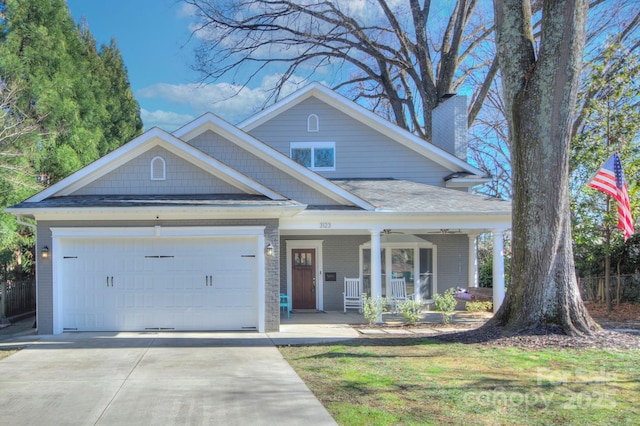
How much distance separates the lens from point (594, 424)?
5.11 metres

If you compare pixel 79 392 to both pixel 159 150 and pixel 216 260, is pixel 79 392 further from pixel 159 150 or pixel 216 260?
pixel 159 150

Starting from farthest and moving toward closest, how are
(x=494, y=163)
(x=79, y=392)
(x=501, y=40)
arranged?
(x=494, y=163)
(x=501, y=40)
(x=79, y=392)

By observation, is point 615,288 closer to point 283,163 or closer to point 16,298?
point 283,163

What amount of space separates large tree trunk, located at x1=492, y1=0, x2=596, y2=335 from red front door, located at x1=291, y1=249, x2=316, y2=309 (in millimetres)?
7433

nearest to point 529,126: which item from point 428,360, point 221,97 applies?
point 428,360

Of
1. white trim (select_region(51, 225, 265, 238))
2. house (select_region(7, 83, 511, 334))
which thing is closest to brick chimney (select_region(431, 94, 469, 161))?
house (select_region(7, 83, 511, 334))

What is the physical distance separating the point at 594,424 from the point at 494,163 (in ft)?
98.2

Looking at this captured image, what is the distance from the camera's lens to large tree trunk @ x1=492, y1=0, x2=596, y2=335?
933 cm

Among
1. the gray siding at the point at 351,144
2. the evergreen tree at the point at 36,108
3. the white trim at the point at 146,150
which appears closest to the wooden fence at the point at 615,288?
the gray siding at the point at 351,144

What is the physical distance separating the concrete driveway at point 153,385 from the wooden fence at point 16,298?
5.41 meters

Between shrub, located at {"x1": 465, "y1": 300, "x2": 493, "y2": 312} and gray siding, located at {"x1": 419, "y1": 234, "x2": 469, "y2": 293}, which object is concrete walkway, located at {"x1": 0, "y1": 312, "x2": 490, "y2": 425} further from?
gray siding, located at {"x1": 419, "y1": 234, "x2": 469, "y2": 293}

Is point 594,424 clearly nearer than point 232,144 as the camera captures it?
Yes

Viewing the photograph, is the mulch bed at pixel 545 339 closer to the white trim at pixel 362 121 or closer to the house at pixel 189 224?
the house at pixel 189 224

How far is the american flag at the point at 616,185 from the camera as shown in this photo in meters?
11.9
